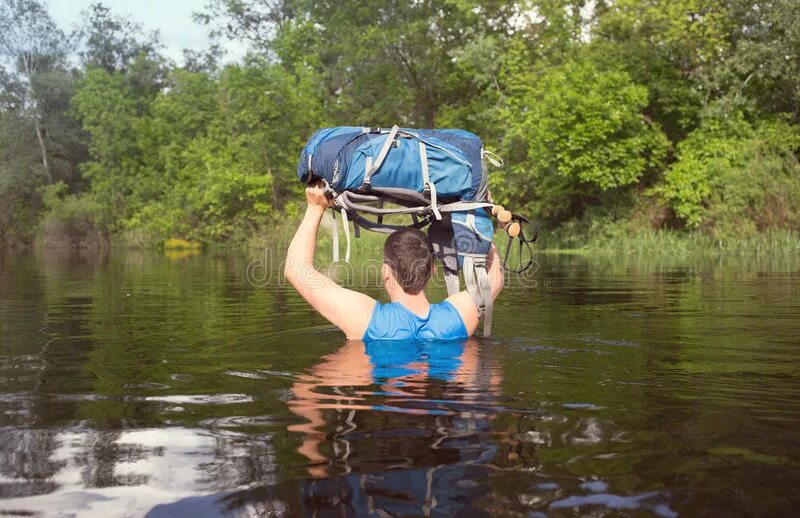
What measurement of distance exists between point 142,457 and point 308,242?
9.23 ft

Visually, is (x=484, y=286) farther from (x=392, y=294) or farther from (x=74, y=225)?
(x=74, y=225)

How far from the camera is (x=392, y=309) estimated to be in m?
6.36

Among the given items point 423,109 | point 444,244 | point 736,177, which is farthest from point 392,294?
point 423,109

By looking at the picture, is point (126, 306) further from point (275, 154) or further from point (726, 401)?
point (275, 154)

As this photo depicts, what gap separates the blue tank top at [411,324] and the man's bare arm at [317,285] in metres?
0.08

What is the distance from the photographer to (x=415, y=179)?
242 inches

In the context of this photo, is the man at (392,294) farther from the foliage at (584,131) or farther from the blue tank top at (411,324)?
the foliage at (584,131)

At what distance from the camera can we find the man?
606cm

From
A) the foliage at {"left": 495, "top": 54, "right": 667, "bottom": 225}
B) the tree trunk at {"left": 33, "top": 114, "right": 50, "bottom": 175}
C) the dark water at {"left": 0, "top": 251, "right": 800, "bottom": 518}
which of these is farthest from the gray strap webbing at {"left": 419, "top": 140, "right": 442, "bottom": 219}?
the tree trunk at {"left": 33, "top": 114, "right": 50, "bottom": 175}

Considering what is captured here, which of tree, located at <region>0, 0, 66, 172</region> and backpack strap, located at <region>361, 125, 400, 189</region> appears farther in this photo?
tree, located at <region>0, 0, 66, 172</region>

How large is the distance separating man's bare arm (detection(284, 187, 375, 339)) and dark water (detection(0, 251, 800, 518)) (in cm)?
28

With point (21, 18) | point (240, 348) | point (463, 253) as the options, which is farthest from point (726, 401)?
point (21, 18)

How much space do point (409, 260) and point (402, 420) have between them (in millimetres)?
2210

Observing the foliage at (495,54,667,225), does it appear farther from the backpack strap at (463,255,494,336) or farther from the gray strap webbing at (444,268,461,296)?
the backpack strap at (463,255,494,336)
